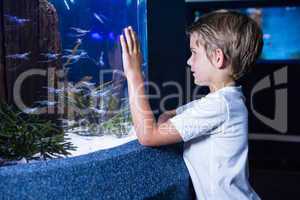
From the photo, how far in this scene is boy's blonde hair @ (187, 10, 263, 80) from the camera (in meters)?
0.98

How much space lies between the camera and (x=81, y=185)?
0.87 m

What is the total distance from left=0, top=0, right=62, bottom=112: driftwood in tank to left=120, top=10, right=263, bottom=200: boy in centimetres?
19

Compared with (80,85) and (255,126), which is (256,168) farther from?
(80,85)

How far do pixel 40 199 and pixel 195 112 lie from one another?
1.38 feet

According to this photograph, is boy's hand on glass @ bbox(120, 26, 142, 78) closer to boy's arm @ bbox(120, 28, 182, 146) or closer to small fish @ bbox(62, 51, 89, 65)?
boy's arm @ bbox(120, 28, 182, 146)

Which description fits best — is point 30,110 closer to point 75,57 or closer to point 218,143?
point 75,57

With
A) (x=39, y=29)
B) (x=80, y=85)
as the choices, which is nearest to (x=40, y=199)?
(x=80, y=85)

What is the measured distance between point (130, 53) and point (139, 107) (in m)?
0.14

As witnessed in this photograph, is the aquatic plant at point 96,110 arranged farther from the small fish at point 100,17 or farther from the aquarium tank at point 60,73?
the small fish at point 100,17

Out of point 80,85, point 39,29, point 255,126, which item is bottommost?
point 255,126

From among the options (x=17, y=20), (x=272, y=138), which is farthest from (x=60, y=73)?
(x=272, y=138)

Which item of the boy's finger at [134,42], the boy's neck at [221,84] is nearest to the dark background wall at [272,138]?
the boy's neck at [221,84]

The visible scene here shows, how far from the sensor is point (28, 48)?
99cm

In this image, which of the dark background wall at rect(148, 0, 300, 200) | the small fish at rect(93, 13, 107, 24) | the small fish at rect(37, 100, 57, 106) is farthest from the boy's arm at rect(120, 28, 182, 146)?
the dark background wall at rect(148, 0, 300, 200)
